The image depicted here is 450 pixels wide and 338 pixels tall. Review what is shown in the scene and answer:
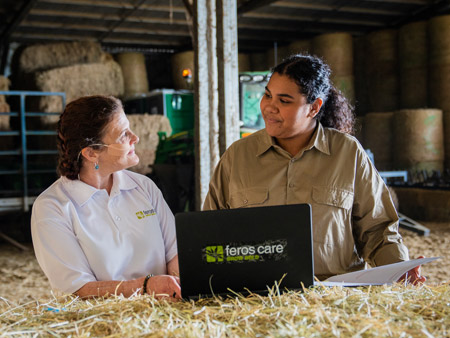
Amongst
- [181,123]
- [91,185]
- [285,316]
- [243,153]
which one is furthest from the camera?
[181,123]

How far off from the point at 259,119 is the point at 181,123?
6.30ft

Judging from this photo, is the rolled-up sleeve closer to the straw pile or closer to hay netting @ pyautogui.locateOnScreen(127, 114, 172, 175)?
the straw pile

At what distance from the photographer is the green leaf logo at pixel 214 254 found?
1343 millimetres

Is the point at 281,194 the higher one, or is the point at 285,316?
the point at 281,194

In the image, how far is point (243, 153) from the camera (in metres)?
2.28

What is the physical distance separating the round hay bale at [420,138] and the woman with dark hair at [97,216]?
783 cm

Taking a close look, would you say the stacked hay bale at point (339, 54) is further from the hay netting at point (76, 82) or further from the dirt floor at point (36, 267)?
the dirt floor at point (36, 267)

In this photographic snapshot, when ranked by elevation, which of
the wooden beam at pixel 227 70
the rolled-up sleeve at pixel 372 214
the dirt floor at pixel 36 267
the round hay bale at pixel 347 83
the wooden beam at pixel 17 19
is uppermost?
the wooden beam at pixel 17 19

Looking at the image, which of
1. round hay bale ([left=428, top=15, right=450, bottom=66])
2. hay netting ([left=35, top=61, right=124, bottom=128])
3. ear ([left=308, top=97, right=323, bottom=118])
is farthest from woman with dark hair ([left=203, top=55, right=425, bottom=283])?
round hay bale ([left=428, top=15, right=450, bottom=66])

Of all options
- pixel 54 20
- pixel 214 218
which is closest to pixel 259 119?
pixel 54 20

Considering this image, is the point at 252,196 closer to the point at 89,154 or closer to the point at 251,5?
the point at 89,154

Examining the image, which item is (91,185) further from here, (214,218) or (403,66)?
(403,66)

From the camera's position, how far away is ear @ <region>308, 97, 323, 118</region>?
222 centimetres

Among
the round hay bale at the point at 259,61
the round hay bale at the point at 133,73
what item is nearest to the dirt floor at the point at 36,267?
the round hay bale at the point at 133,73
